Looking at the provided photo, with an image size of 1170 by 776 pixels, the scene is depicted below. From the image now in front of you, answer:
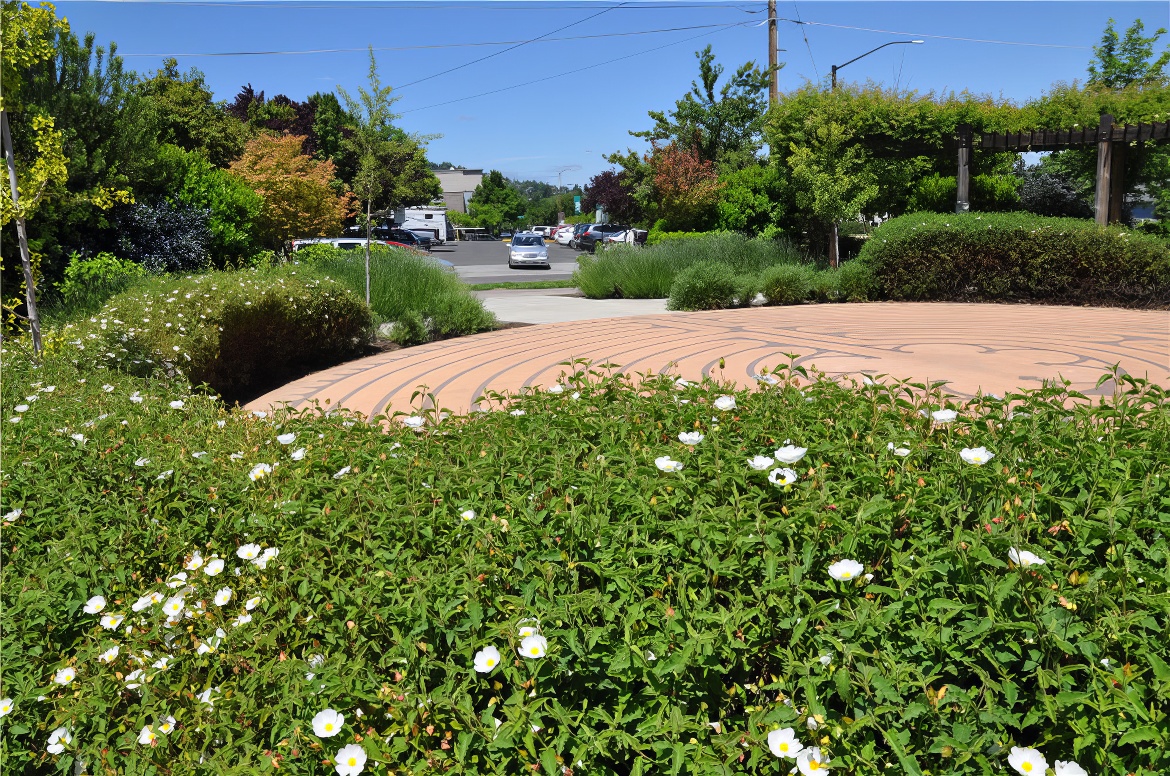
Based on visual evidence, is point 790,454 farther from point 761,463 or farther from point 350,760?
point 350,760

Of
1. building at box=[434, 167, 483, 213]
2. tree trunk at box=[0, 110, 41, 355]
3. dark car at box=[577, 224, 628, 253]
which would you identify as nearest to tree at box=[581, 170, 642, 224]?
dark car at box=[577, 224, 628, 253]

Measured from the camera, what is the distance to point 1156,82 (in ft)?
54.6

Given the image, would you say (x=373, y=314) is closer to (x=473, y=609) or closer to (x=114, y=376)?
(x=114, y=376)

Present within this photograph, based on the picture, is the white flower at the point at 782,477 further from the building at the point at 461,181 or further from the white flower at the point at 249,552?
the building at the point at 461,181

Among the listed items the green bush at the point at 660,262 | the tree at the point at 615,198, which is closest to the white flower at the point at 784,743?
the green bush at the point at 660,262

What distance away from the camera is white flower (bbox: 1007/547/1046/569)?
163 cm

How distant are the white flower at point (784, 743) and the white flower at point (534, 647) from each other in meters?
0.45

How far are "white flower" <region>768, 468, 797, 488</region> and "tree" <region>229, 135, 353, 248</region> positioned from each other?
1649 cm

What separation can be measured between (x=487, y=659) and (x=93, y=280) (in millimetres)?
11124

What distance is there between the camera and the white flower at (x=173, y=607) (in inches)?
86.4

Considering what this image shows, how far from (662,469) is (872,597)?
2.28 feet

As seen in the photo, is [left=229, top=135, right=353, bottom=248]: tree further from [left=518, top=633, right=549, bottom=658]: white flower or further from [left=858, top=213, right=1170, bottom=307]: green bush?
[left=518, top=633, right=549, bottom=658]: white flower

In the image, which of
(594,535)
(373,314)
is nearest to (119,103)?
(373,314)

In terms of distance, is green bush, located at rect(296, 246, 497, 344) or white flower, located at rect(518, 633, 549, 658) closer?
white flower, located at rect(518, 633, 549, 658)
